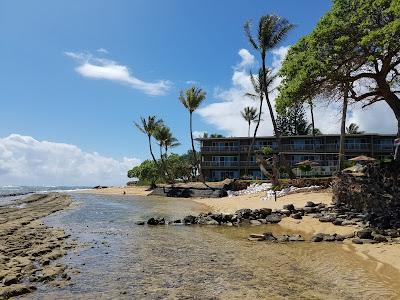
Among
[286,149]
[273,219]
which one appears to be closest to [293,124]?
[286,149]

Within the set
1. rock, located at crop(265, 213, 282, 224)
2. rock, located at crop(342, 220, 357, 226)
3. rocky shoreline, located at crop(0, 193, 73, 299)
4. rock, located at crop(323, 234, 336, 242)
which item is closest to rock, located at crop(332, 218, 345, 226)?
rock, located at crop(342, 220, 357, 226)

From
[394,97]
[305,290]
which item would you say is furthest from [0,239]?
[394,97]

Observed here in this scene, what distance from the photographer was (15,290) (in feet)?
29.3

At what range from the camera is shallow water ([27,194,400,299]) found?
930 centimetres

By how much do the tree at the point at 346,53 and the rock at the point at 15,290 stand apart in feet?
50.4

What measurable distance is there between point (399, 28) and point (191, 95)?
45.6 m

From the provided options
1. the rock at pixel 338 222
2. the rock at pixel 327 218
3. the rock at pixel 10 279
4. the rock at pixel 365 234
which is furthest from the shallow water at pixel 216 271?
the rock at pixel 327 218

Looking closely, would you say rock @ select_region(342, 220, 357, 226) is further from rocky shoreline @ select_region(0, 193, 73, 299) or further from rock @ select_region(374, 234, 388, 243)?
rocky shoreline @ select_region(0, 193, 73, 299)

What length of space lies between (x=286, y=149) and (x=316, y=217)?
42537mm

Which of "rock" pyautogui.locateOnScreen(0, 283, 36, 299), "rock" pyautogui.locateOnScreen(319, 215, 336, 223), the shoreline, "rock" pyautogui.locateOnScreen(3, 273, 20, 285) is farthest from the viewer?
"rock" pyautogui.locateOnScreen(319, 215, 336, 223)

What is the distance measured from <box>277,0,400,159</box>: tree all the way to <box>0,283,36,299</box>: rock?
1536 cm

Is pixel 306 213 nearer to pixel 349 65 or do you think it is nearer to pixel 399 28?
pixel 349 65

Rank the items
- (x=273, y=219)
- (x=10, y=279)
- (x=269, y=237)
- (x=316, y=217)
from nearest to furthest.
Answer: (x=10, y=279) < (x=269, y=237) < (x=316, y=217) < (x=273, y=219)

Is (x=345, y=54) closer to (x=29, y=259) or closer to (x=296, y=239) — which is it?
(x=296, y=239)
